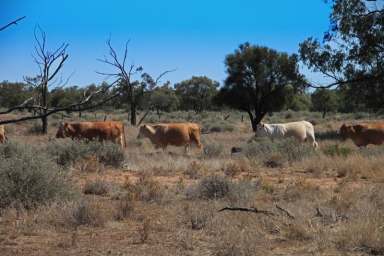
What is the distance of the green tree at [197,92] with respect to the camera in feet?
298

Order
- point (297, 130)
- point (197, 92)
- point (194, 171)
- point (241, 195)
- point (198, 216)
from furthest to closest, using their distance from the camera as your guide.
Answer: point (197, 92) → point (297, 130) → point (194, 171) → point (241, 195) → point (198, 216)

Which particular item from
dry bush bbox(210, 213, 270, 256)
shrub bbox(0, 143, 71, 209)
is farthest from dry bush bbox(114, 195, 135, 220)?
dry bush bbox(210, 213, 270, 256)

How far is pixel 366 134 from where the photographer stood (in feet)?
70.9

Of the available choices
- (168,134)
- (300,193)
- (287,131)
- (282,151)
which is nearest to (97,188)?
(300,193)

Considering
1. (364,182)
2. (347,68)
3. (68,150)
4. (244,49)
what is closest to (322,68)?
(347,68)

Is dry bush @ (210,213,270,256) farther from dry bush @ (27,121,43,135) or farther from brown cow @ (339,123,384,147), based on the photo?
dry bush @ (27,121,43,135)

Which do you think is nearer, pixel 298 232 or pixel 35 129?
pixel 298 232

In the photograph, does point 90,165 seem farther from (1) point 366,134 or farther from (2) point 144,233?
(1) point 366,134

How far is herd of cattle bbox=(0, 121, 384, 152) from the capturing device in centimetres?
2064

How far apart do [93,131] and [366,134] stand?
33.4 feet

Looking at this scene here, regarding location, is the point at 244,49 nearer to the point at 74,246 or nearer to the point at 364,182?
the point at 364,182

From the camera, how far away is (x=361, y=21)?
10.8 m

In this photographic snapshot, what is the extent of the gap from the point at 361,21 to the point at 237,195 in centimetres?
414

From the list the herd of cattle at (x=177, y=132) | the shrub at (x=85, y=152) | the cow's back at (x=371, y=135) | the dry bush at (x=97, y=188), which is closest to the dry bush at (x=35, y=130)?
the herd of cattle at (x=177, y=132)
